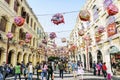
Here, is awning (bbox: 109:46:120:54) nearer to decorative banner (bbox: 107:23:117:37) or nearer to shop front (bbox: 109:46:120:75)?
shop front (bbox: 109:46:120:75)

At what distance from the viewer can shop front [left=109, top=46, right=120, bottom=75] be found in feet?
51.4

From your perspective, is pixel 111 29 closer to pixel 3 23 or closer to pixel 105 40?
pixel 105 40

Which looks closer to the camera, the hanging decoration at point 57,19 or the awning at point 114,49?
the hanging decoration at point 57,19

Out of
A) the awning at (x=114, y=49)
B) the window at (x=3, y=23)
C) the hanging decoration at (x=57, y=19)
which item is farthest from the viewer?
the window at (x=3, y=23)

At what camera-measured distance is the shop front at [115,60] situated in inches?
616

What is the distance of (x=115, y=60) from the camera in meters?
16.4

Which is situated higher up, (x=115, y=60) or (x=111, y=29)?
(x=111, y=29)

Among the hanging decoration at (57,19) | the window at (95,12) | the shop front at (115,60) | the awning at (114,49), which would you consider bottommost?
the shop front at (115,60)

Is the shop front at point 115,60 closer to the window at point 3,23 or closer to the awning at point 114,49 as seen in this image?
the awning at point 114,49

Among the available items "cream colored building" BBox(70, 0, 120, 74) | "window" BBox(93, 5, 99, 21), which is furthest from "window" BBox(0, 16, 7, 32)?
"window" BBox(93, 5, 99, 21)

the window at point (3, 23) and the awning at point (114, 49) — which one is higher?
the window at point (3, 23)

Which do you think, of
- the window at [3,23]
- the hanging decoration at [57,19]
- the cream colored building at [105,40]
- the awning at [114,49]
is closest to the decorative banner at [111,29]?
the cream colored building at [105,40]

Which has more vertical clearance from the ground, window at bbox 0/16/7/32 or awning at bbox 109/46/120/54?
window at bbox 0/16/7/32

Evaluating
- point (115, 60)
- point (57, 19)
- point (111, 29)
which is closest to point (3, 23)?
point (57, 19)
